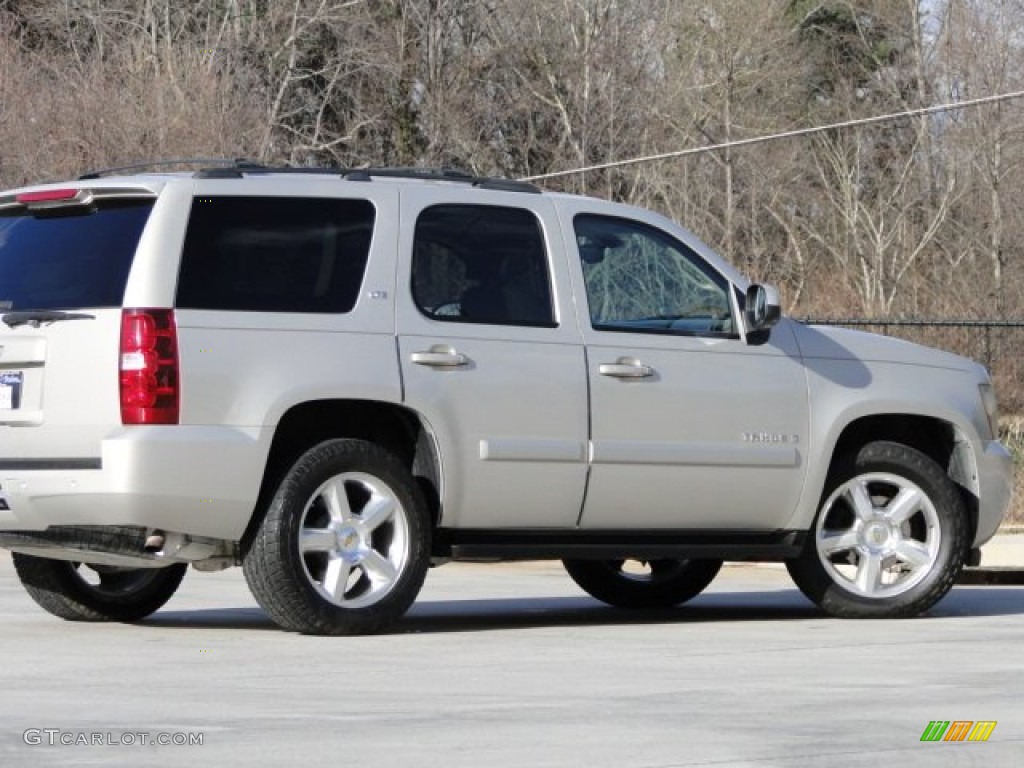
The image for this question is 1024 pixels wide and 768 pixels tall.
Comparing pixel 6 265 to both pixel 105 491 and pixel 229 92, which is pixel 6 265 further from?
pixel 229 92

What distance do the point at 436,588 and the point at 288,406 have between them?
4.23m

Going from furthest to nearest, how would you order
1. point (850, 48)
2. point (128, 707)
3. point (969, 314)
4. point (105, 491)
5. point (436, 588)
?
point (850, 48), point (969, 314), point (436, 588), point (105, 491), point (128, 707)

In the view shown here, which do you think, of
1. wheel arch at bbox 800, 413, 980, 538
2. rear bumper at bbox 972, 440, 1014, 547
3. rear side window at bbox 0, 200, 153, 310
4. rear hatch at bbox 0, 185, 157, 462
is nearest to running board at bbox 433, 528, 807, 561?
wheel arch at bbox 800, 413, 980, 538

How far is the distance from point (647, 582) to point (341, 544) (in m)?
2.98

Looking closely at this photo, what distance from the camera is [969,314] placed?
42.9 m

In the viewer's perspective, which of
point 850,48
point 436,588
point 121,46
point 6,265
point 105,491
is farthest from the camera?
point 850,48

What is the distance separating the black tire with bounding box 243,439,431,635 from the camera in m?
10.1

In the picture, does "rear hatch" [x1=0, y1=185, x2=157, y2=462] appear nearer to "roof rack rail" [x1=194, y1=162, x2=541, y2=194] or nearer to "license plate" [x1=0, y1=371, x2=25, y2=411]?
"license plate" [x1=0, y1=371, x2=25, y2=411]

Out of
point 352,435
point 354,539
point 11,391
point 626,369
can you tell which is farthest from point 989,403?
point 11,391

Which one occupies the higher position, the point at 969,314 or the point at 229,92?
the point at 229,92

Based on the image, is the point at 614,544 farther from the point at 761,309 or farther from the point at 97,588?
the point at 97,588

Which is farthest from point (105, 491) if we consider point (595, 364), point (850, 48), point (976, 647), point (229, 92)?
point (850, 48)

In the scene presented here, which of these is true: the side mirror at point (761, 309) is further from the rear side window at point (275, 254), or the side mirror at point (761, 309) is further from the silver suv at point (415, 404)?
the rear side window at point (275, 254)

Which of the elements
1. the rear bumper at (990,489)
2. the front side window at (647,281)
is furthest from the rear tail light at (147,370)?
the rear bumper at (990,489)
